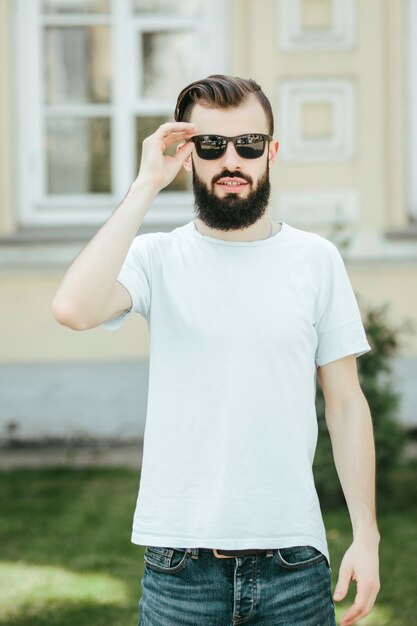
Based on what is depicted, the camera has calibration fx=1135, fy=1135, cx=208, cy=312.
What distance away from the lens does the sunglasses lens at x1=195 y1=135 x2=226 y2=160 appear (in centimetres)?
229

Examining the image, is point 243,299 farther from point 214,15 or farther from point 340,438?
point 214,15

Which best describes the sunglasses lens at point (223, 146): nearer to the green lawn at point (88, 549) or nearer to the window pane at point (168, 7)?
the green lawn at point (88, 549)

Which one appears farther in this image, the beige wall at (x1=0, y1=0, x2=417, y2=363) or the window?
the window

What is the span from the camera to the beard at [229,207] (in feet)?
7.51

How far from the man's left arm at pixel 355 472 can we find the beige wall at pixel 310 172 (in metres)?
4.94

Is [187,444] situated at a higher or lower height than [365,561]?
higher

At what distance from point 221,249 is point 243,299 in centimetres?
13

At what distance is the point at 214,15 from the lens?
24.3ft

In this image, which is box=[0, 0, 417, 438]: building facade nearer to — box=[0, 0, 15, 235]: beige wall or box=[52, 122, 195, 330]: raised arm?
box=[0, 0, 15, 235]: beige wall

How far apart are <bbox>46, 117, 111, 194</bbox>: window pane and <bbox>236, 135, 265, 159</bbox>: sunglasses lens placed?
213 inches

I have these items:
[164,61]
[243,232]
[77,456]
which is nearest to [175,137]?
[243,232]

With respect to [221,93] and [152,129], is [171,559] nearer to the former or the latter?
[221,93]

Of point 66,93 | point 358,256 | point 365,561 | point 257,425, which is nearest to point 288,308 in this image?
point 257,425

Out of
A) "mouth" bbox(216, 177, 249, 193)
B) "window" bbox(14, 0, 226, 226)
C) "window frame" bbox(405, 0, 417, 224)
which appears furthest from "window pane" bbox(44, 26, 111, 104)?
"mouth" bbox(216, 177, 249, 193)
